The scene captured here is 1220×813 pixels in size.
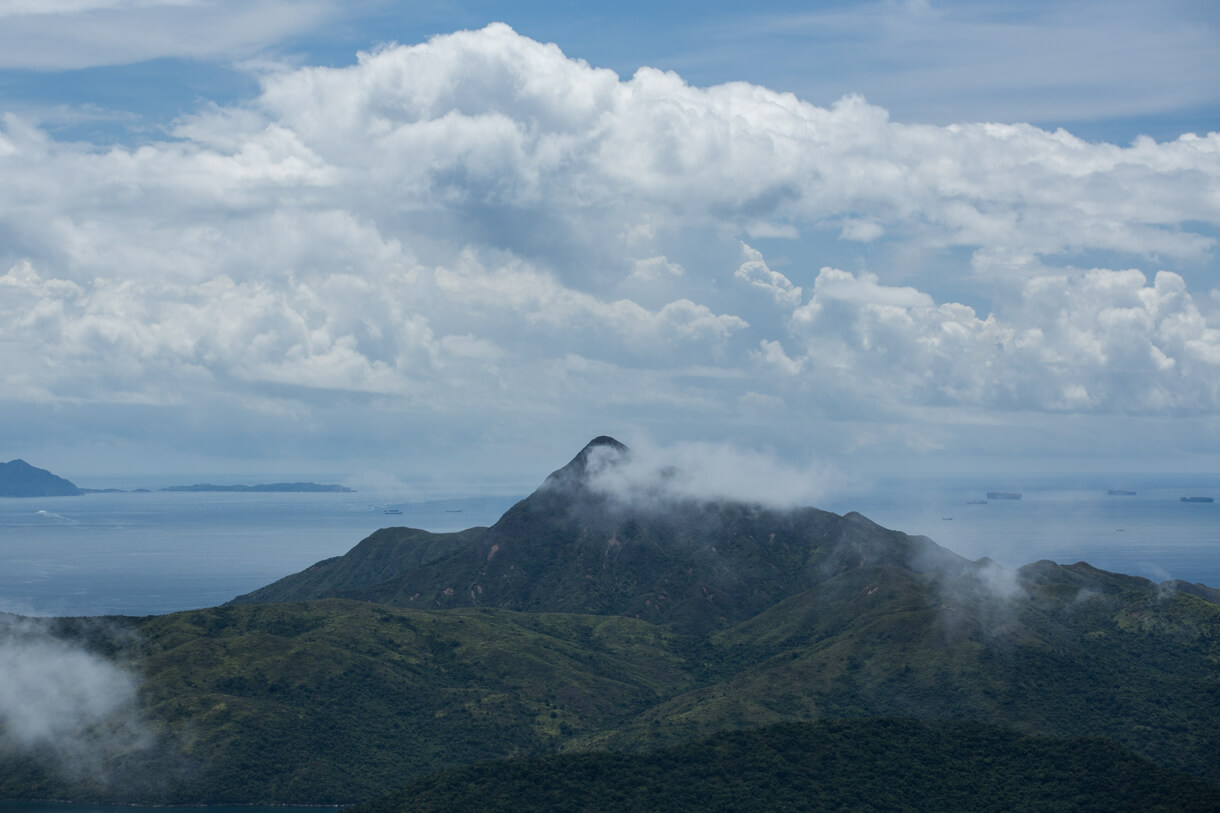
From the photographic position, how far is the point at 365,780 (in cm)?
19238

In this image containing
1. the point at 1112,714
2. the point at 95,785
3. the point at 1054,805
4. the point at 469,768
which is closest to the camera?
the point at 1054,805

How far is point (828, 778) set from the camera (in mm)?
158250

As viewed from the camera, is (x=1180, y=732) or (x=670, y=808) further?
(x=1180, y=732)

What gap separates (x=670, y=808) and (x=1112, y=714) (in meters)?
97.4

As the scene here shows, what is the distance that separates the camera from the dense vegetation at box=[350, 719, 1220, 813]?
488 ft

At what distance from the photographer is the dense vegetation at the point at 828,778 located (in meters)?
149

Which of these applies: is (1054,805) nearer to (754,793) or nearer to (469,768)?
(754,793)

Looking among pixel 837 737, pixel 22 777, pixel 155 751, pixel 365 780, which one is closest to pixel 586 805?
pixel 837 737

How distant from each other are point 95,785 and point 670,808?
343ft

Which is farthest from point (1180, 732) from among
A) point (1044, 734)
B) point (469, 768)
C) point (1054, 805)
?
point (469, 768)

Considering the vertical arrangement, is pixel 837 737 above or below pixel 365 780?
above

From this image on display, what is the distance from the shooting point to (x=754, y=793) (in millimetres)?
154375

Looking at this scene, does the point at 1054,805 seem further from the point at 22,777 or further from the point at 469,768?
the point at 22,777

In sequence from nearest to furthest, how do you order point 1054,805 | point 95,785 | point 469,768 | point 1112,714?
point 1054,805, point 469,768, point 95,785, point 1112,714
